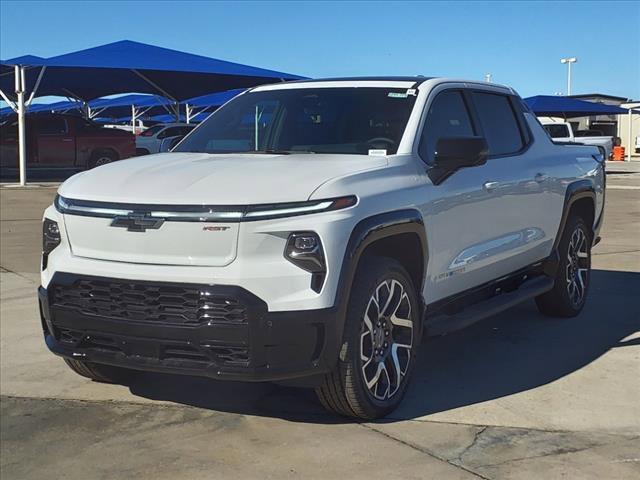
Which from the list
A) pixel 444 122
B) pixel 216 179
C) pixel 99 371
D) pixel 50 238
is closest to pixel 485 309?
pixel 444 122

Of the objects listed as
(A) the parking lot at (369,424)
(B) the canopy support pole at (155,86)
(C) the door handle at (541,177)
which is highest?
(B) the canopy support pole at (155,86)

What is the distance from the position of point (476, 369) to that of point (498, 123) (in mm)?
1838

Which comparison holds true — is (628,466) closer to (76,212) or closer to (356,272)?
(356,272)

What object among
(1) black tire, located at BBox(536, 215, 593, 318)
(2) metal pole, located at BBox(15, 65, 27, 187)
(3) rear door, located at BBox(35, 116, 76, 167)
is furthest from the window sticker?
(3) rear door, located at BBox(35, 116, 76, 167)

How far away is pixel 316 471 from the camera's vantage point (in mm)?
3475

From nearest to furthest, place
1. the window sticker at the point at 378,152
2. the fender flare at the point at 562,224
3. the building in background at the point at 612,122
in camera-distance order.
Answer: the window sticker at the point at 378,152, the fender flare at the point at 562,224, the building in background at the point at 612,122

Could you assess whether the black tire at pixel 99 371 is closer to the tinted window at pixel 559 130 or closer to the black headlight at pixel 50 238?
the black headlight at pixel 50 238

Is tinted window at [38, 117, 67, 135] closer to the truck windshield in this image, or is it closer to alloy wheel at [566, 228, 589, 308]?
the truck windshield

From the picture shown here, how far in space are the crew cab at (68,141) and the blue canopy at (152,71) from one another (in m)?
1.66

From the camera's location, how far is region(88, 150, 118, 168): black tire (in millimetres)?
22703

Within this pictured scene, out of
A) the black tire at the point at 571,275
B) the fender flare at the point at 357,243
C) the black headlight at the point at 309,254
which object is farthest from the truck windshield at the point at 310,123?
the black tire at the point at 571,275

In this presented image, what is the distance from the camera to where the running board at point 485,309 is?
4.48 meters

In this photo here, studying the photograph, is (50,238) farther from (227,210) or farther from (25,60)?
(25,60)

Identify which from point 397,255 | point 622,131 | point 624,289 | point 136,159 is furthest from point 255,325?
point 622,131
